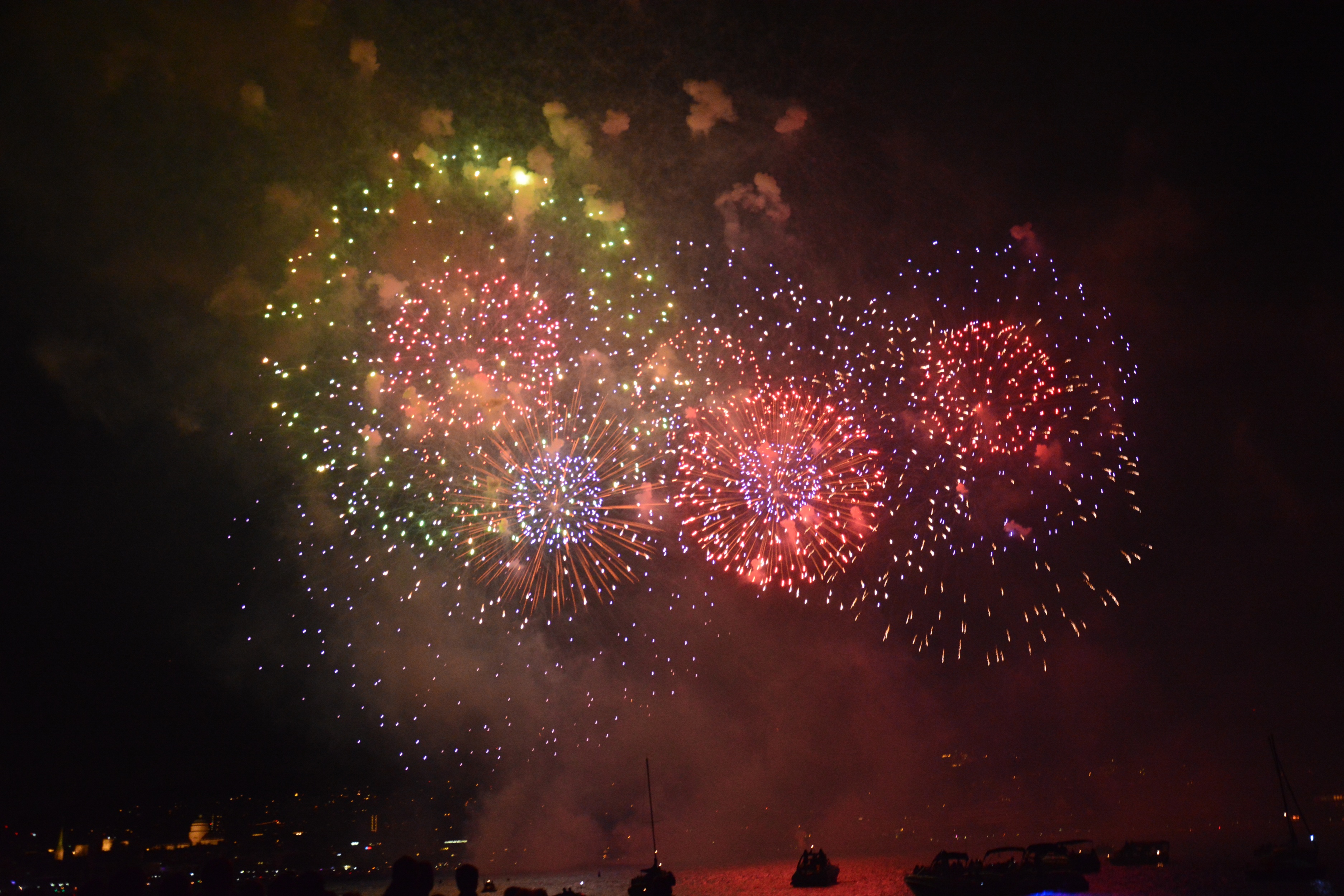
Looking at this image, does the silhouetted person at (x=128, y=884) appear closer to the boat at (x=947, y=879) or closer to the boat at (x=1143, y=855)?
the boat at (x=947, y=879)

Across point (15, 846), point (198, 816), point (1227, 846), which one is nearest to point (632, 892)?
point (15, 846)

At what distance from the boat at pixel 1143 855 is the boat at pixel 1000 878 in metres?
45.5

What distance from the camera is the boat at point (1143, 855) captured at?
90625 mm

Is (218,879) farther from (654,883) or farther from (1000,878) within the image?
(654,883)

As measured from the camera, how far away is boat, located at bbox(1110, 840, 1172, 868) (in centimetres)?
9062

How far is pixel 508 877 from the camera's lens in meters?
150

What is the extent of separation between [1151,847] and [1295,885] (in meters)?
36.6

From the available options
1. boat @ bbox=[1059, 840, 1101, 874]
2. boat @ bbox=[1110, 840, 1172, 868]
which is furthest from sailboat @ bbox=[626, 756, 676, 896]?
boat @ bbox=[1110, 840, 1172, 868]

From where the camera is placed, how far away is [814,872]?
75.6 metres

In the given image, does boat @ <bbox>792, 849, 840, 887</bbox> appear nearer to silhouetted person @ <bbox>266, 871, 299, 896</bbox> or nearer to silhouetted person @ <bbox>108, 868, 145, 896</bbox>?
silhouetted person @ <bbox>266, 871, 299, 896</bbox>

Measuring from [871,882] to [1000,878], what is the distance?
37.1m

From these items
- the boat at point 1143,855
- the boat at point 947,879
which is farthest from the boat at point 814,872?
the boat at point 1143,855

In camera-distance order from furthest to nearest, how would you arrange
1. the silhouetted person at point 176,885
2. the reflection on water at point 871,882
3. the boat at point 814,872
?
the boat at point 814,872
the reflection on water at point 871,882
the silhouetted person at point 176,885

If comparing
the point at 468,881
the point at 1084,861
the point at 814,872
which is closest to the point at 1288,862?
the point at 1084,861
